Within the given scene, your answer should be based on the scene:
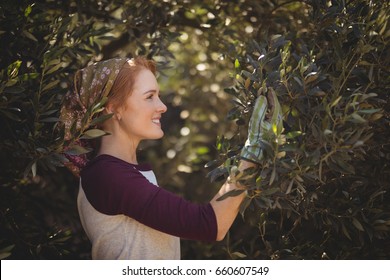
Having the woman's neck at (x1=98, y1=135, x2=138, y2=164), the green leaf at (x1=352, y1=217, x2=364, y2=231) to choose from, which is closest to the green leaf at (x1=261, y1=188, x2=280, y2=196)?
the green leaf at (x1=352, y1=217, x2=364, y2=231)

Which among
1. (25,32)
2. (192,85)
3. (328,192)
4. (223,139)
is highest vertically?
(25,32)

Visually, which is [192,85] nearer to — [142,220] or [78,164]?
[78,164]

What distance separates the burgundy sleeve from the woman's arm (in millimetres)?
23

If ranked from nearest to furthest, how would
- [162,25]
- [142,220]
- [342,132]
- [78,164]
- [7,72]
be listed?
[342,132]
[142,220]
[7,72]
[78,164]
[162,25]

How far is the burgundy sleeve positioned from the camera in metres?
2.43

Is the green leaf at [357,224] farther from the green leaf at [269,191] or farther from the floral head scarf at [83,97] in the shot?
the floral head scarf at [83,97]

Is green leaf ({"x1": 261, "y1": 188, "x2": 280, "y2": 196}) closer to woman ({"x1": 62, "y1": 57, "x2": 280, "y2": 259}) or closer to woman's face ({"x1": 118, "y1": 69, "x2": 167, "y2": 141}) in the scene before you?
woman ({"x1": 62, "y1": 57, "x2": 280, "y2": 259})

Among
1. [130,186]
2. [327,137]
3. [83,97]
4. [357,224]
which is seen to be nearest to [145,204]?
[130,186]

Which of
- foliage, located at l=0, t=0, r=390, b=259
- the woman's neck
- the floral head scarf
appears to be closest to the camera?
foliage, located at l=0, t=0, r=390, b=259

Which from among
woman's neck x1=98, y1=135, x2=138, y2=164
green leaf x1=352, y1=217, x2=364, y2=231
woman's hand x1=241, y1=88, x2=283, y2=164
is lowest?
green leaf x1=352, y1=217, x2=364, y2=231
